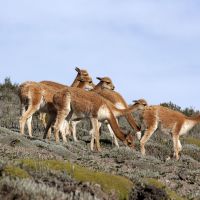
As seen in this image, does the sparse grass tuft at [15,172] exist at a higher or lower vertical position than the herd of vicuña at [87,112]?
lower

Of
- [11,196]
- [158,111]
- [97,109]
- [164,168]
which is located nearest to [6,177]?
[11,196]

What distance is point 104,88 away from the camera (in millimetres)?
24281

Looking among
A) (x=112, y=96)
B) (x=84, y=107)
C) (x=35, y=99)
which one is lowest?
(x=84, y=107)

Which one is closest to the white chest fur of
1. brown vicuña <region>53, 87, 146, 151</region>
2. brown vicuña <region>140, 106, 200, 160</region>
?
brown vicuña <region>140, 106, 200, 160</region>

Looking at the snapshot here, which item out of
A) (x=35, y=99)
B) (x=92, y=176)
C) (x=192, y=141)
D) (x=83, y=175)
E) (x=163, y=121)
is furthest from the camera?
(x=192, y=141)

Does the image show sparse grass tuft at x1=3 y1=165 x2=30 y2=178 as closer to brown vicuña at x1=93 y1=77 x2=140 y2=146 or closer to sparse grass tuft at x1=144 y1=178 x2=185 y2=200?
sparse grass tuft at x1=144 y1=178 x2=185 y2=200

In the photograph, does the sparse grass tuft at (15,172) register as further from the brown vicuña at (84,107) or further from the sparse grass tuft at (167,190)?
the brown vicuña at (84,107)

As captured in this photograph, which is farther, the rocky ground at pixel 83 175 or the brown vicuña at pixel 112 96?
the brown vicuña at pixel 112 96

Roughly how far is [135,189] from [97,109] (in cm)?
903

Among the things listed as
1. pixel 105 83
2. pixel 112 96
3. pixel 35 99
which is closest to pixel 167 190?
pixel 35 99

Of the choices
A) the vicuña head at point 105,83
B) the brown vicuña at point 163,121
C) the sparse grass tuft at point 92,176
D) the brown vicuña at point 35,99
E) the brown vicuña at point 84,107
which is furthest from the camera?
the vicuña head at point 105,83

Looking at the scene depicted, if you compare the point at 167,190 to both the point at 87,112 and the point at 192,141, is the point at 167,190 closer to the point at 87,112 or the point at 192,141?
the point at 87,112

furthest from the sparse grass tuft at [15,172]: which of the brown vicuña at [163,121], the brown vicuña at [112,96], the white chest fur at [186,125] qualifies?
the brown vicuña at [112,96]

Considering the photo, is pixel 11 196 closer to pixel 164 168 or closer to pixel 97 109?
pixel 164 168
